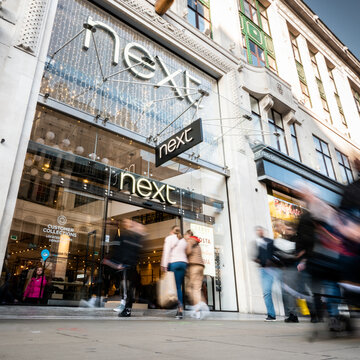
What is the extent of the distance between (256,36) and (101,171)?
12.1m

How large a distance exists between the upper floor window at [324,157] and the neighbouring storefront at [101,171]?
7.77m

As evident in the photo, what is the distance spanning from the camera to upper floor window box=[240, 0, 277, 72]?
14.7 m

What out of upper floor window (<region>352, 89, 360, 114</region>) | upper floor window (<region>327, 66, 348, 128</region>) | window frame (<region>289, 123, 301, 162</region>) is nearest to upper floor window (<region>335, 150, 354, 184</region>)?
upper floor window (<region>327, 66, 348, 128</region>)

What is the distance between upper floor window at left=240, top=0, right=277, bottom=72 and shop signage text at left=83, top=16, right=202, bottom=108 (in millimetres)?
5220

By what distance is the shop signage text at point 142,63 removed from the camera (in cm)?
873

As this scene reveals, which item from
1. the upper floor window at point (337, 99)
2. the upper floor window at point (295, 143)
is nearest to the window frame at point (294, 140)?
the upper floor window at point (295, 143)

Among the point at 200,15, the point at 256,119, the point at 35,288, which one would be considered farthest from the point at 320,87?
the point at 35,288

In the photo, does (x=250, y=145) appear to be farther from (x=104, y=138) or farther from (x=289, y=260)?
(x=289, y=260)

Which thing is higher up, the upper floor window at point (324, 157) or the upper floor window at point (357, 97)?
the upper floor window at point (357, 97)

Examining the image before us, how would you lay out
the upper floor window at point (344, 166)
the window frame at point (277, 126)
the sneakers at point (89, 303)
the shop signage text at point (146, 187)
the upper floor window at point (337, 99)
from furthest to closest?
the upper floor window at point (337, 99)
the upper floor window at point (344, 166)
the window frame at point (277, 126)
the shop signage text at point (146, 187)
the sneakers at point (89, 303)

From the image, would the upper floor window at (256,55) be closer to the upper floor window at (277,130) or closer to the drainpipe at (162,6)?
the upper floor window at (277,130)

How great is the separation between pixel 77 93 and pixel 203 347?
24.2 ft

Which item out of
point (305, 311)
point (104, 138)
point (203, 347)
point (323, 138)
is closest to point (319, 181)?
point (323, 138)

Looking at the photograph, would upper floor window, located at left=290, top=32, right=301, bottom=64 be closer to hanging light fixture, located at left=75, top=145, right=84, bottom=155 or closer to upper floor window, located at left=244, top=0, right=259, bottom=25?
upper floor window, located at left=244, top=0, right=259, bottom=25
